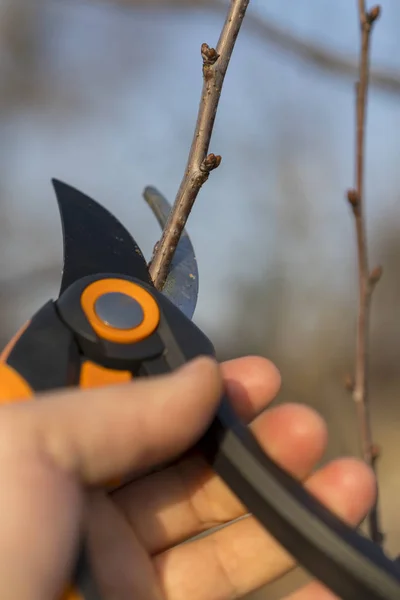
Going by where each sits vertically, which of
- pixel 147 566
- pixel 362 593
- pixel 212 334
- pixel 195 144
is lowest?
pixel 212 334

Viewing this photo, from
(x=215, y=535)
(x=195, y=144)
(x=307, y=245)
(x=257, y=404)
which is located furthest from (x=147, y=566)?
(x=307, y=245)

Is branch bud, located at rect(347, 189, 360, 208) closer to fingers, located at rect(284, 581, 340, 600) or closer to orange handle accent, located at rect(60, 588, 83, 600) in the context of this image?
fingers, located at rect(284, 581, 340, 600)

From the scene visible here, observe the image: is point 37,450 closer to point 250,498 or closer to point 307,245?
point 250,498

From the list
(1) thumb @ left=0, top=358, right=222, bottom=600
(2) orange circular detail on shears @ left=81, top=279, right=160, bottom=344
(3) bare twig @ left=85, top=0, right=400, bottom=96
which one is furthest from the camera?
(3) bare twig @ left=85, top=0, right=400, bottom=96

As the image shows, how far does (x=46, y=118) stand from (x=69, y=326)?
10.9ft

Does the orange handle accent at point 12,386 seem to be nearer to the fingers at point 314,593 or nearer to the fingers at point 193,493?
the fingers at point 193,493

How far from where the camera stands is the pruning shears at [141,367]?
Answer: 0.47 meters

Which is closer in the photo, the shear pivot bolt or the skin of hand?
the skin of hand

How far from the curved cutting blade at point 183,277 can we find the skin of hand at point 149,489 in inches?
3.6

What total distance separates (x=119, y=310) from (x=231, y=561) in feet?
1.08

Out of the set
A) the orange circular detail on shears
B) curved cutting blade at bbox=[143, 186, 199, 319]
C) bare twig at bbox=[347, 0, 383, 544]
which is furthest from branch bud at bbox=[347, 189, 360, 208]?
the orange circular detail on shears

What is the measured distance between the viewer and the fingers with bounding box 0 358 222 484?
0.47m

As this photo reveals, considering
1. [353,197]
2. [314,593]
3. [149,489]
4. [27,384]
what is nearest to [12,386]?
[27,384]

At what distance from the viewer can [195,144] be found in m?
0.65
